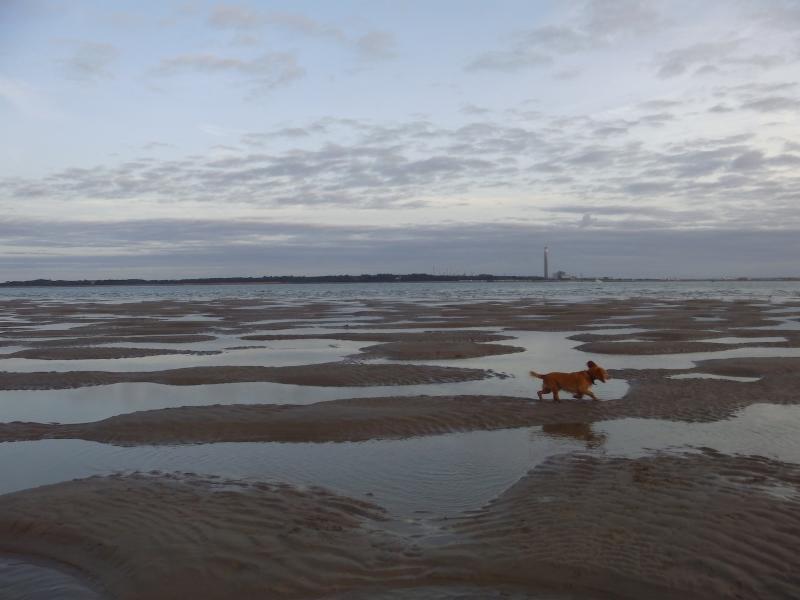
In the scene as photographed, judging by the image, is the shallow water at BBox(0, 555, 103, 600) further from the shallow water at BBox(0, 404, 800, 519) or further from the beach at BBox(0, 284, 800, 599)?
the shallow water at BBox(0, 404, 800, 519)

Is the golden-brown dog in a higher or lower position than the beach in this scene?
higher

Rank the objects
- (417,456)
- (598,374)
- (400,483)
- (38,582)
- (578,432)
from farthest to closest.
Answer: (598,374)
(578,432)
(417,456)
(400,483)
(38,582)

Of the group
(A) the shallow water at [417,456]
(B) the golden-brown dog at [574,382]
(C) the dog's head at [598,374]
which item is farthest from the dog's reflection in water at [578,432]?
(C) the dog's head at [598,374]

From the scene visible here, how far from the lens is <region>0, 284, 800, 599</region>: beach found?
5766 millimetres

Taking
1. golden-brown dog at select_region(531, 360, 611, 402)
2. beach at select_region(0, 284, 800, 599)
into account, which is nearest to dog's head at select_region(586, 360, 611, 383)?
golden-brown dog at select_region(531, 360, 611, 402)

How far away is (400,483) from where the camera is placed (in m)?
8.41

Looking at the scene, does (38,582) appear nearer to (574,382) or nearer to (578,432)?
(578,432)

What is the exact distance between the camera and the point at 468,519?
23.0ft

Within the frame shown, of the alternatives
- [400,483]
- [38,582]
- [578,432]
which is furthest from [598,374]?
[38,582]

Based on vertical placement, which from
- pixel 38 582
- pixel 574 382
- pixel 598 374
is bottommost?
pixel 38 582

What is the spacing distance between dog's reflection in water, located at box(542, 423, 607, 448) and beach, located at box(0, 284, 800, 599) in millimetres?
72

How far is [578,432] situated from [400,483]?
13.2 ft

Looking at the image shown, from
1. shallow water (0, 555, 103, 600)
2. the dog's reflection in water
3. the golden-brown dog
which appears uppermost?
the golden-brown dog

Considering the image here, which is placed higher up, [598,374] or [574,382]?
[598,374]
